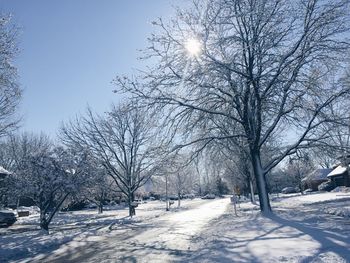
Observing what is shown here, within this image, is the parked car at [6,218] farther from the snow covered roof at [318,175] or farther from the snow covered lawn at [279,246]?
the snow covered roof at [318,175]

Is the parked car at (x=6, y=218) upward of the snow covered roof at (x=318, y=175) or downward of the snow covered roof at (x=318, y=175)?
downward

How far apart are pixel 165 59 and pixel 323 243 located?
1123cm

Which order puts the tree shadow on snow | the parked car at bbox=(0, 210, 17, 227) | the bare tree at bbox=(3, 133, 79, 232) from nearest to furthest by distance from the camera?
1. the tree shadow on snow
2. the bare tree at bbox=(3, 133, 79, 232)
3. the parked car at bbox=(0, 210, 17, 227)

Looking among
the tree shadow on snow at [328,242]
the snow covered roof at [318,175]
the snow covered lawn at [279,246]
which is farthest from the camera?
the snow covered roof at [318,175]

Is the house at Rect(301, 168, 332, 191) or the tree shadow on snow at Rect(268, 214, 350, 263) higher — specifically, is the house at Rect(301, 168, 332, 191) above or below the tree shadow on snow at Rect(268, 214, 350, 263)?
above

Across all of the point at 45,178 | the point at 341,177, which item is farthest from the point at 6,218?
the point at 341,177

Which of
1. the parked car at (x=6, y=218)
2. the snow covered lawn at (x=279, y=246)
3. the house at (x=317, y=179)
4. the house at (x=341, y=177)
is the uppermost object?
the house at (x=317, y=179)

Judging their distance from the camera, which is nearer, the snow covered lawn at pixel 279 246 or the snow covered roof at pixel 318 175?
the snow covered lawn at pixel 279 246

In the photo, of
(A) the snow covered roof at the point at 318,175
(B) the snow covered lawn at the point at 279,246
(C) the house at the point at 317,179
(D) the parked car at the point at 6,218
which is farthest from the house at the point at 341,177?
(B) the snow covered lawn at the point at 279,246

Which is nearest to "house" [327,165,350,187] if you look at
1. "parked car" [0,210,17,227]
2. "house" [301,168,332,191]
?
"house" [301,168,332,191]

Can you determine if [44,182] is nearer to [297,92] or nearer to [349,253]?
[297,92]

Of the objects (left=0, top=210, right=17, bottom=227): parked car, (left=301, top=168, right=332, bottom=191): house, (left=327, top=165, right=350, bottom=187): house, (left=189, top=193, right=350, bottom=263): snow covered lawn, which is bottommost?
(left=189, top=193, right=350, bottom=263): snow covered lawn

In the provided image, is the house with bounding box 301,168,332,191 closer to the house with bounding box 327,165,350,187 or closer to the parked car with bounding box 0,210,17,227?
the house with bounding box 327,165,350,187

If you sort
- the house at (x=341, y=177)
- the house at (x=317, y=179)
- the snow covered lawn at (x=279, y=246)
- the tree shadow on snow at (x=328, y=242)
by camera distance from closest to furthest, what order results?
the tree shadow on snow at (x=328, y=242)
the snow covered lawn at (x=279, y=246)
the house at (x=341, y=177)
the house at (x=317, y=179)
